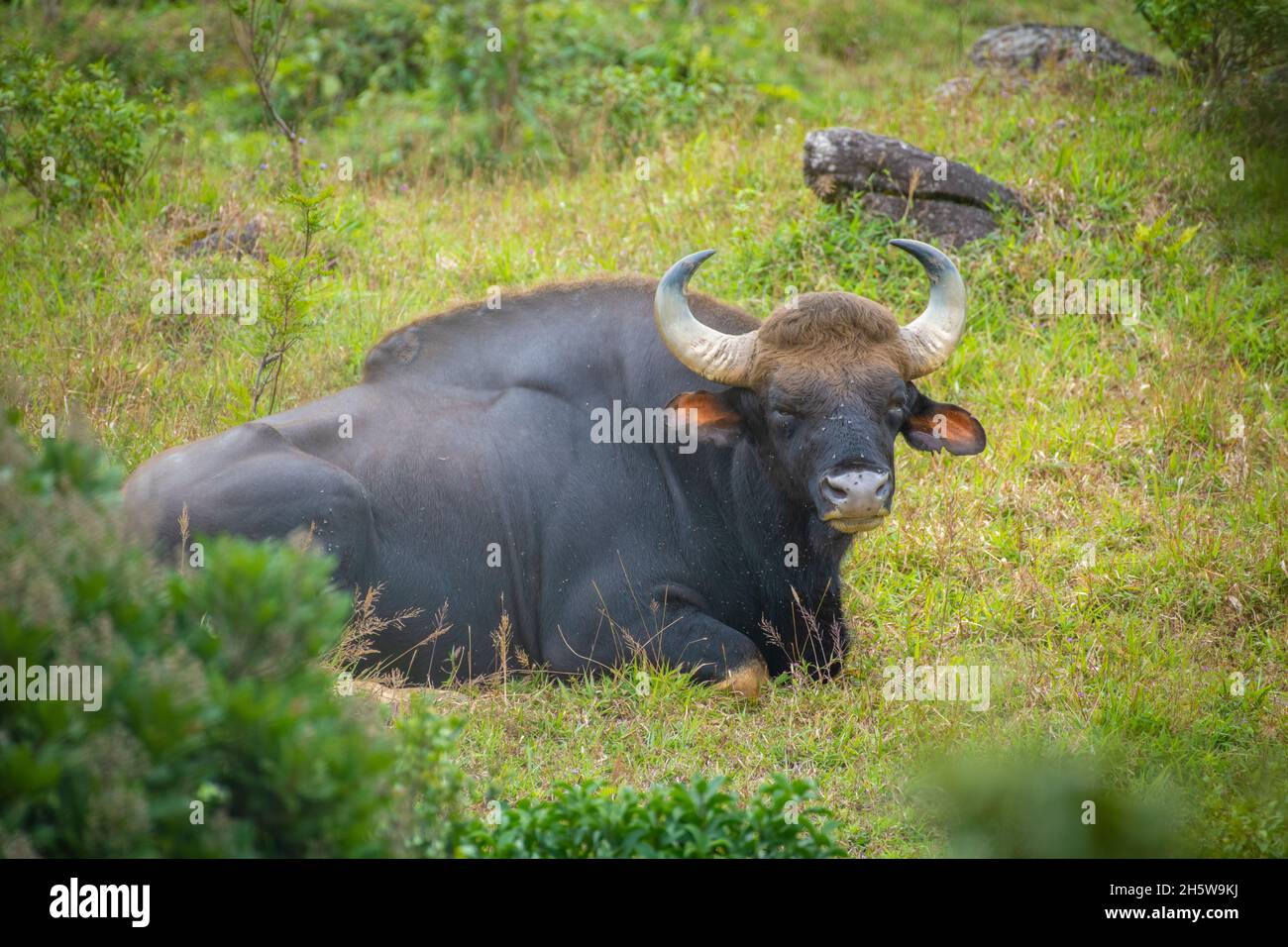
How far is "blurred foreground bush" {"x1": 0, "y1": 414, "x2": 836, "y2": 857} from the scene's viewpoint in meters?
2.38

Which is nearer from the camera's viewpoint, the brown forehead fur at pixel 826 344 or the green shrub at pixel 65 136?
the brown forehead fur at pixel 826 344

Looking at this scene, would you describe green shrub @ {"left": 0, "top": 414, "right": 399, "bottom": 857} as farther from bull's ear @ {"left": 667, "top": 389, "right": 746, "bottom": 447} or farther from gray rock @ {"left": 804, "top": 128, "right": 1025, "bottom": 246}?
gray rock @ {"left": 804, "top": 128, "right": 1025, "bottom": 246}

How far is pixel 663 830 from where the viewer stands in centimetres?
341

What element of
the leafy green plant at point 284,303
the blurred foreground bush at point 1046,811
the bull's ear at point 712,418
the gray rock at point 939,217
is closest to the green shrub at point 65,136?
the leafy green plant at point 284,303

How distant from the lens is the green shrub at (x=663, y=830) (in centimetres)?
337

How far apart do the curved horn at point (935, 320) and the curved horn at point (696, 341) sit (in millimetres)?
773

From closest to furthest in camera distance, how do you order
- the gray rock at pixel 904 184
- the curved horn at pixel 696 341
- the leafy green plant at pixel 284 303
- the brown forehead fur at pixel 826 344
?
the brown forehead fur at pixel 826 344 → the curved horn at pixel 696 341 → the leafy green plant at pixel 284 303 → the gray rock at pixel 904 184

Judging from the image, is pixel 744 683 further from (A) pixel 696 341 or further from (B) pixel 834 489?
(A) pixel 696 341

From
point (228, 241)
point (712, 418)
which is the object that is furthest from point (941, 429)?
point (228, 241)

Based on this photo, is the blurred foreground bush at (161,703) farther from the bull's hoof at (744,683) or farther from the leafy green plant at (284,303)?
the leafy green plant at (284,303)

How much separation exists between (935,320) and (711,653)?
6.27 ft

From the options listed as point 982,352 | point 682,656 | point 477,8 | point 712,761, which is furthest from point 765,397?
point 477,8

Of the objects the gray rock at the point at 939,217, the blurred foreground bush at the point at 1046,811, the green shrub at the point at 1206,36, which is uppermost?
the green shrub at the point at 1206,36
